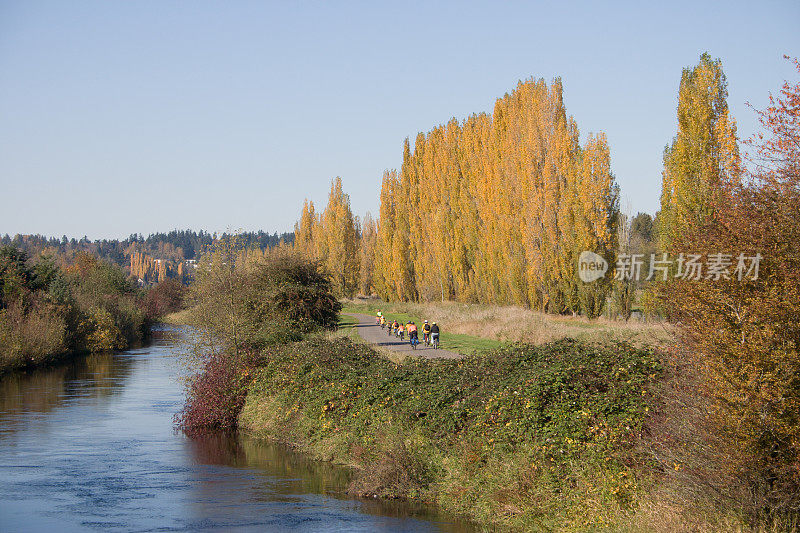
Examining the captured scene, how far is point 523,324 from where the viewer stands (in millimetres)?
30406

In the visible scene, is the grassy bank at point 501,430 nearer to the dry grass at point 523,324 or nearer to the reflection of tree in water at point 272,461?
the reflection of tree in water at point 272,461

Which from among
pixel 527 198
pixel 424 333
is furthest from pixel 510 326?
pixel 527 198

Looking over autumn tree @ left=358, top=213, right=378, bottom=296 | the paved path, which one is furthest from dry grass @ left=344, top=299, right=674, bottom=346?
autumn tree @ left=358, top=213, right=378, bottom=296

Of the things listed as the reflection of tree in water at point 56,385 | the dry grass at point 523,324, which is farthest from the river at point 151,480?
the dry grass at point 523,324

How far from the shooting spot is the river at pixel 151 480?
42.7ft

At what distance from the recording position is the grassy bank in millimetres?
11242

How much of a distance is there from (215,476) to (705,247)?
1244 centimetres

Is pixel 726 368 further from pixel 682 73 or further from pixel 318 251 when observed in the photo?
pixel 318 251

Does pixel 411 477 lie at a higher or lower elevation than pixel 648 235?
lower

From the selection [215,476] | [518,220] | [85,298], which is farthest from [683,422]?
[85,298]

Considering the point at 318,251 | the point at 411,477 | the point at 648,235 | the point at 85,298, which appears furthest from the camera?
the point at 648,235

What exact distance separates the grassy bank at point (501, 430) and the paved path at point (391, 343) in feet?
12.0

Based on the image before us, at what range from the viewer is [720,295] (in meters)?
8.38

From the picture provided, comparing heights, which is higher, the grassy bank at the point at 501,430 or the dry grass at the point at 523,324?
the dry grass at the point at 523,324
